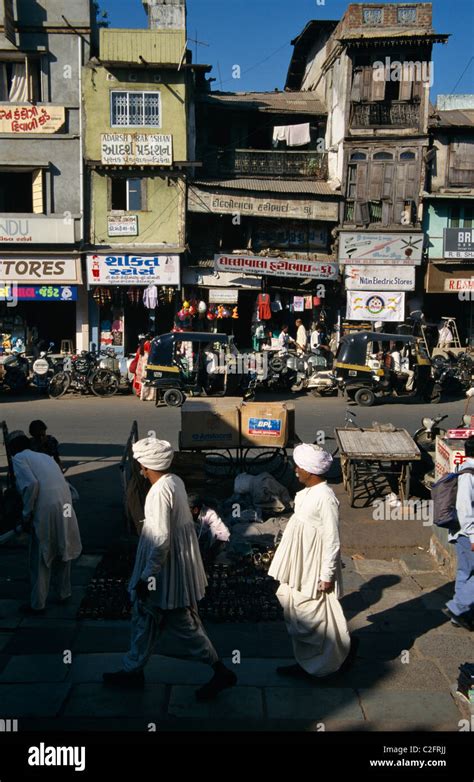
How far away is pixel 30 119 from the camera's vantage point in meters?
22.3

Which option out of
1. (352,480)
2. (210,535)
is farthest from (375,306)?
(210,535)

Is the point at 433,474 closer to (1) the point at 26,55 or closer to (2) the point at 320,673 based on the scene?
(2) the point at 320,673

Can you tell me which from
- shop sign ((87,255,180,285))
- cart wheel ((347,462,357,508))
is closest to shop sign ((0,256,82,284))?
shop sign ((87,255,180,285))

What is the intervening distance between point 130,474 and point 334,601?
11.6 ft

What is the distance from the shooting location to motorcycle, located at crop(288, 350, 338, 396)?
63.1 ft

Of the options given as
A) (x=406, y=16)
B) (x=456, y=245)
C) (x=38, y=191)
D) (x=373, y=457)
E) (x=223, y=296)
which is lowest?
(x=373, y=457)

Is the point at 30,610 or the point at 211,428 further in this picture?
the point at 211,428

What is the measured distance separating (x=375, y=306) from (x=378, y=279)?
0.88m

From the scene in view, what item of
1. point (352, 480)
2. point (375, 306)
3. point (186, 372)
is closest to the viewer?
point (352, 480)

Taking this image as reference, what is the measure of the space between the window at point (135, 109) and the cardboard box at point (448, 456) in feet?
56.1

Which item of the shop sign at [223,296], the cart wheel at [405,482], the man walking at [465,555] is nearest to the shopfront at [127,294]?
the shop sign at [223,296]

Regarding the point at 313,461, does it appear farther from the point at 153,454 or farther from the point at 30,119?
the point at 30,119

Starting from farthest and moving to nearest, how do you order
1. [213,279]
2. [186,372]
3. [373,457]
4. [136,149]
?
1. [213,279]
2. [136,149]
3. [186,372]
4. [373,457]

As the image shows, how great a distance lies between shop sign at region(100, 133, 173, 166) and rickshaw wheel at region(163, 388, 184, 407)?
8.81 meters
